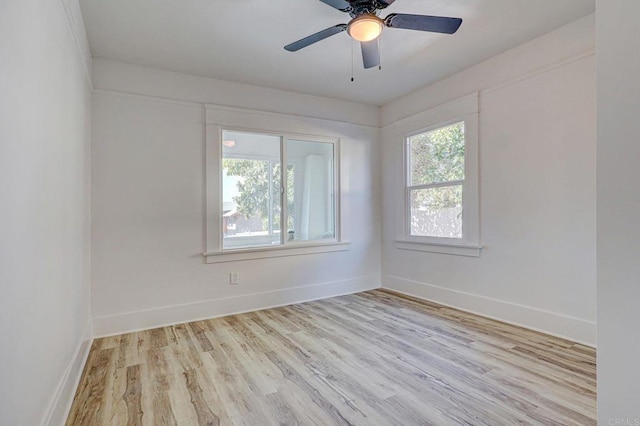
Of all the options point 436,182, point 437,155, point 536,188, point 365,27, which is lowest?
point 536,188

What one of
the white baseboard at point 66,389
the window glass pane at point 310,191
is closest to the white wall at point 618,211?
the white baseboard at point 66,389

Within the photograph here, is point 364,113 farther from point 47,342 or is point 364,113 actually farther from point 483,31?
point 47,342

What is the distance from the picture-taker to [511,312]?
124 inches

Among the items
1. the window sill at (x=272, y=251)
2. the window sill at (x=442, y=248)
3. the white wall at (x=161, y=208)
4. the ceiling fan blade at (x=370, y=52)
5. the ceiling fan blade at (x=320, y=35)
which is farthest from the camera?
the window sill at (x=272, y=251)

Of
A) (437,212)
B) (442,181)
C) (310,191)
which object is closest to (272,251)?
(310,191)

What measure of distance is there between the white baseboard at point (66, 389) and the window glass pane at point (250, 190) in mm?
1610

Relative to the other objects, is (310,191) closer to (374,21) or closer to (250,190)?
(250,190)

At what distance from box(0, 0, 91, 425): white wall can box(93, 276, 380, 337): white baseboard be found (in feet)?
2.21

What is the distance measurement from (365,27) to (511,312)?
287 centimetres

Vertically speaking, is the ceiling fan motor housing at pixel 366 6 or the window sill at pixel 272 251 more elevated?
the ceiling fan motor housing at pixel 366 6

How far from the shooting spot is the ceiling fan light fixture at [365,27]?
6.61ft

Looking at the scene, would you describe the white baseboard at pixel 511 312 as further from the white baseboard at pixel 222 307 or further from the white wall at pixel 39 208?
the white wall at pixel 39 208

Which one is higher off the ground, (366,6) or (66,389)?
(366,6)

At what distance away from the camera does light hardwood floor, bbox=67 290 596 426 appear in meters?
1.82
